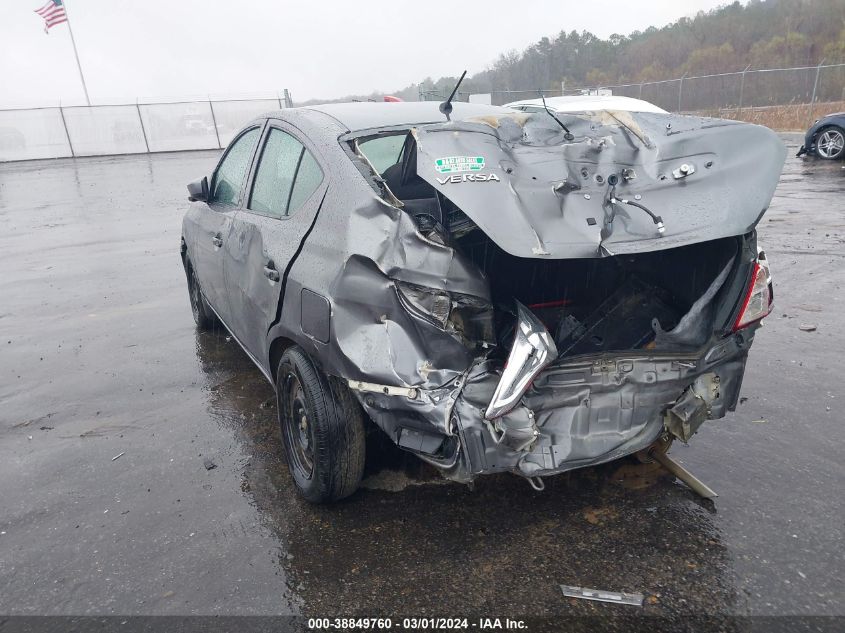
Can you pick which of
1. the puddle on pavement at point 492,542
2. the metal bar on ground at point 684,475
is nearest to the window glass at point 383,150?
the puddle on pavement at point 492,542

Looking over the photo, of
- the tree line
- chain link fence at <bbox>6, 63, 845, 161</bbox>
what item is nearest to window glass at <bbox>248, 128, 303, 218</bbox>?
chain link fence at <bbox>6, 63, 845, 161</bbox>

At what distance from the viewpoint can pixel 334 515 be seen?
9.84ft

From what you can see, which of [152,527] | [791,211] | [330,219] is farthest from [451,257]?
[791,211]

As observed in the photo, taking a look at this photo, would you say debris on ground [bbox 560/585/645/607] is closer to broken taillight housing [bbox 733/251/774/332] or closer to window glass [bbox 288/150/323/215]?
broken taillight housing [bbox 733/251/774/332]

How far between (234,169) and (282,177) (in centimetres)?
99

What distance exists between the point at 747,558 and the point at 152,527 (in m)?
2.66

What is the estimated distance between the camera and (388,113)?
11.5 feet

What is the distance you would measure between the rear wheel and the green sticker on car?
48.9 ft

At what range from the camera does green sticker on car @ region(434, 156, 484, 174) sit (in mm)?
2547

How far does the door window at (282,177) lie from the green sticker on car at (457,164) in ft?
2.33

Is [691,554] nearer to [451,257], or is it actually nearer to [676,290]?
[676,290]

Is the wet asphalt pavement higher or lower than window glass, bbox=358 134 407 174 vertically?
lower

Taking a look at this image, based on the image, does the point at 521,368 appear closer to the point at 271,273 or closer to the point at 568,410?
the point at 568,410

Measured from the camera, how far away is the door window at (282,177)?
316cm
